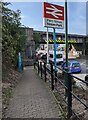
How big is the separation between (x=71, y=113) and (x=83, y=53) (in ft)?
205

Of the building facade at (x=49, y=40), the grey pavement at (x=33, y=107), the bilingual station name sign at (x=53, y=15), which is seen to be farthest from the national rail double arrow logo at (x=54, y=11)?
the building facade at (x=49, y=40)

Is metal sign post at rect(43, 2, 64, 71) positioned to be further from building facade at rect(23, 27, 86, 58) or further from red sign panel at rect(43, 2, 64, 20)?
building facade at rect(23, 27, 86, 58)

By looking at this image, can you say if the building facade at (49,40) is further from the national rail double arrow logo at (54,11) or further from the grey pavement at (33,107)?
the grey pavement at (33,107)

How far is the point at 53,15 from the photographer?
10852mm

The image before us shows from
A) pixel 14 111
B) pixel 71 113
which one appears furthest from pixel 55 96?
pixel 71 113

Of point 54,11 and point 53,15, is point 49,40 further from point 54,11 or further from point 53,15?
point 54,11

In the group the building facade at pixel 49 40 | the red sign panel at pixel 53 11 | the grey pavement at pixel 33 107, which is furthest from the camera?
the building facade at pixel 49 40

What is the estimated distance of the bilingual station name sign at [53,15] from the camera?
1054cm

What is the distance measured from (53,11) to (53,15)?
8.3 inches

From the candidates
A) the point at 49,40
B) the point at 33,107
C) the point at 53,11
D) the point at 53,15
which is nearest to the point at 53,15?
the point at 53,15

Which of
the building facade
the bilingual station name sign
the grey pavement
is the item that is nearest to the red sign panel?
the bilingual station name sign

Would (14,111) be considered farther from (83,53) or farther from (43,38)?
(83,53)

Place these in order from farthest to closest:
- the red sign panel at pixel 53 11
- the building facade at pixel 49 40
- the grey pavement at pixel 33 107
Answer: the building facade at pixel 49 40 < the red sign panel at pixel 53 11 < the grey pavement at pixel 33 107

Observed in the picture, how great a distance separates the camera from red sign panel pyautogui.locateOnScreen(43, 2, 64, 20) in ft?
34.4
